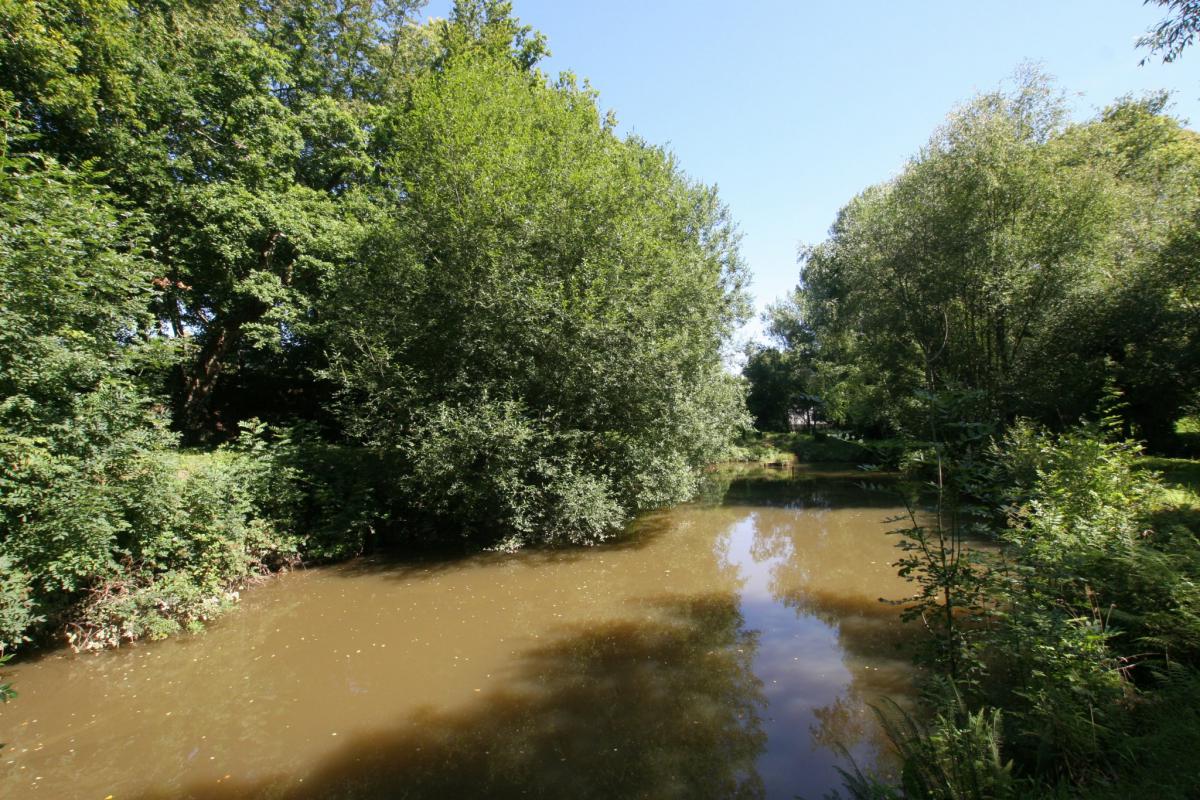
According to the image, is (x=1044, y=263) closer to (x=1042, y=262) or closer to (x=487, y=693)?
(x=1042, y=262)

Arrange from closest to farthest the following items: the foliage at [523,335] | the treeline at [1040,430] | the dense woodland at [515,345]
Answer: the treeline at [1040,430], the dense woodland at [515,345], the foliage at [523,335]

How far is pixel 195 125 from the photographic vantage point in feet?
46.1

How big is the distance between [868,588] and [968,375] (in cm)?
1252

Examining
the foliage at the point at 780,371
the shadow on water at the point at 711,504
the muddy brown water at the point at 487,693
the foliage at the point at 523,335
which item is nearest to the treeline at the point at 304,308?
the foliage at the point at 523,335

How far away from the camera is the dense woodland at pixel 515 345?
4.14 m

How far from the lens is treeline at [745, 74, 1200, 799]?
3.21m

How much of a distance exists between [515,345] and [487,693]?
288 inches

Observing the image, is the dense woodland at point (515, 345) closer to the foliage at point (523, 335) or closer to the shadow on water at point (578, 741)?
the foliage at point (523, 335)

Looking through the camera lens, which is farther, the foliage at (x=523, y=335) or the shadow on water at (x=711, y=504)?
the foliage at (x=523, y=335)

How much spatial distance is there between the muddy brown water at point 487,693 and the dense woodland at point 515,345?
0.95 m

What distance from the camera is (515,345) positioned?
11.8m

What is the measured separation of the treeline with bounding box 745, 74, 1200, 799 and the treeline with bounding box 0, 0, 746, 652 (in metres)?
5.99

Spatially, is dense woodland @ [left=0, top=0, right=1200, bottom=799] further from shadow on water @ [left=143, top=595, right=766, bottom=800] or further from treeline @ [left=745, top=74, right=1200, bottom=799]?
shadow on water @ [left=143, top=595, right=766, bottom=800]

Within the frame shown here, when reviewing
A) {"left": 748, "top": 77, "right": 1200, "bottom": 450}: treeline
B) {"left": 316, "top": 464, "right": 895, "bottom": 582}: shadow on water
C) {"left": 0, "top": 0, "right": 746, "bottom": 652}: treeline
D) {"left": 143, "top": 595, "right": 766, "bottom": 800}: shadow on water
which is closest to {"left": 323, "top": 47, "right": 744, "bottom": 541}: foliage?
{"left": 0, "top": 0, "right": 746, "bottom": 652}: treeline
